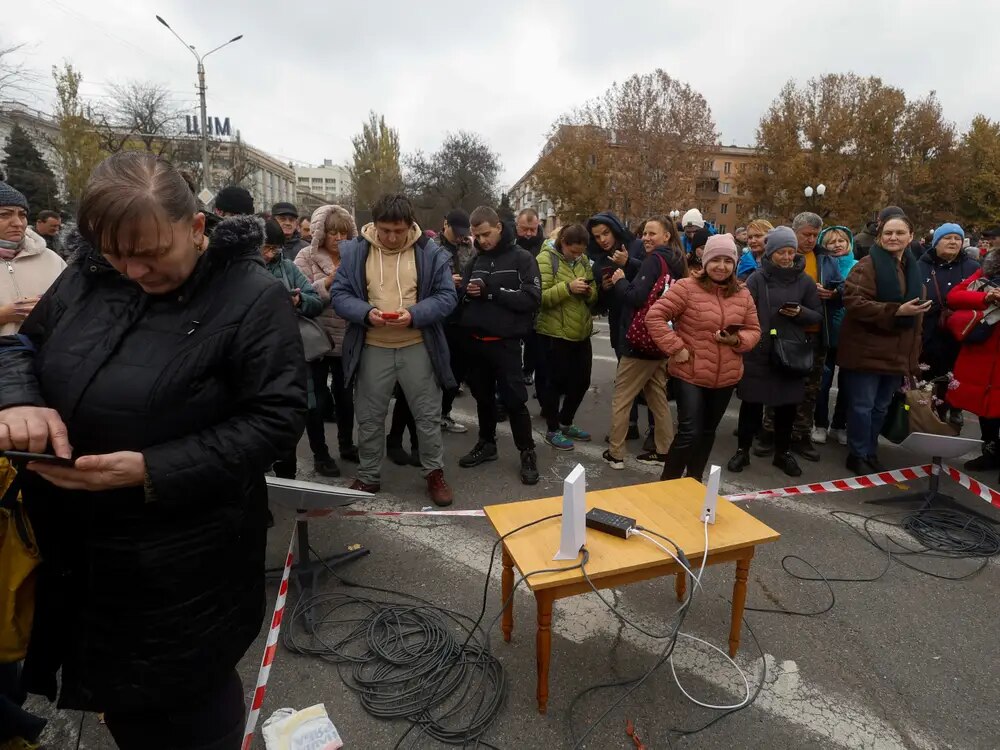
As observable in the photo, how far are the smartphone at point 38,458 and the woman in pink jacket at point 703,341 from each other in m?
3.34

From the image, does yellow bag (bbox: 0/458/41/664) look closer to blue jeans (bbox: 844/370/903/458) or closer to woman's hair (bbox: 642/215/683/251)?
woman's hair (bbox: 642/215/683/251)

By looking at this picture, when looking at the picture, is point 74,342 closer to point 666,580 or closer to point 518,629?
point 518,629

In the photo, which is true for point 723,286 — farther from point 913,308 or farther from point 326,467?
point 326,467

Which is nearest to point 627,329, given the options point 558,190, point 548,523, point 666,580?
point 666,580

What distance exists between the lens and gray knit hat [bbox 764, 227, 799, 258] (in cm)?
440

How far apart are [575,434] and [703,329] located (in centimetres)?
205

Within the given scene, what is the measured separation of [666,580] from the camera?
320 centimetres

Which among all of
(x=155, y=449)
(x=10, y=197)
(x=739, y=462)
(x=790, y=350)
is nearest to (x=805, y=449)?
(x=739, y=462)

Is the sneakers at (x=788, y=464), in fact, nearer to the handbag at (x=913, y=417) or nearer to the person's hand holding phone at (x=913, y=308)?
the handbag at (x=913, y=417)

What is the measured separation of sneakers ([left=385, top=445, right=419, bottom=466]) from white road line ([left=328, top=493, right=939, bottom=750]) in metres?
1.49

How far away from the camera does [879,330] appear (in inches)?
180

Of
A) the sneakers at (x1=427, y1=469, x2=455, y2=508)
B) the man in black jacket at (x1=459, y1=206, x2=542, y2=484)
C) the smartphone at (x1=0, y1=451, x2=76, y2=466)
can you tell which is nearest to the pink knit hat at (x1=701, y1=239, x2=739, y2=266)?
the man in black jacket at (x1=459, y1=206, x2=542, y2=484)

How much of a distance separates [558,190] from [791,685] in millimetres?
34163

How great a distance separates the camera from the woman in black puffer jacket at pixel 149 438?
1.28m
